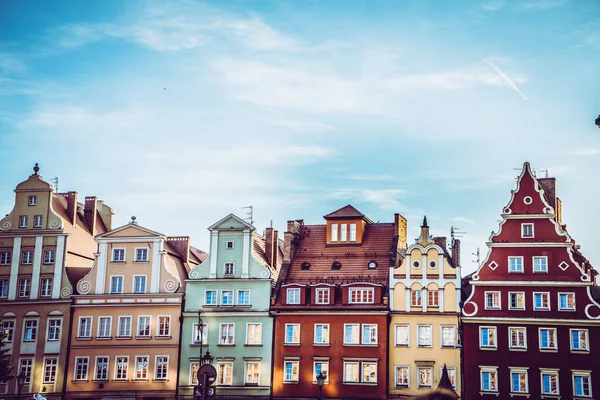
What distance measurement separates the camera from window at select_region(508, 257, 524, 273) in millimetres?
53594

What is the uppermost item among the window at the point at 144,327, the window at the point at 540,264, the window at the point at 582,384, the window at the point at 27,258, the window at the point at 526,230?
the window at the point at 526,230

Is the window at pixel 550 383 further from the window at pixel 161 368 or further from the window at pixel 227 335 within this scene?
the window at pixel 161 368

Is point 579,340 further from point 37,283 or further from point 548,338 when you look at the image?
point 37,283

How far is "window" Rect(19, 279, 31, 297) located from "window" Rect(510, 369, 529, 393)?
3545 cm

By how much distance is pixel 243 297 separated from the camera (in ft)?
192

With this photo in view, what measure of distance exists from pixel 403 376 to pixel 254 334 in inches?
432

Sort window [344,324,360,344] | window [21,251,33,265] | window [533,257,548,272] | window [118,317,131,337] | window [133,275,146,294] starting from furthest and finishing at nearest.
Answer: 1. window [21,251,33,265]
2. window [133,275,146,294]
3. window [118,317,131,337]
4. window [344,324,360,344]
5. window [533,257,548,272]

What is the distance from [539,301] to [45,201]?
37.3 m

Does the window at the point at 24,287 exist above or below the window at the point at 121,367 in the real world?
above

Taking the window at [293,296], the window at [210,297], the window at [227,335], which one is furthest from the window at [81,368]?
the window at [293,296]

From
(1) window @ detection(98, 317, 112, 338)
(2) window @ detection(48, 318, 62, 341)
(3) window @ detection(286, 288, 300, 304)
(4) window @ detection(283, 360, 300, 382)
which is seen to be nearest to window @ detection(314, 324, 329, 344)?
(4) window @ detection(283, 360, 300, 382)

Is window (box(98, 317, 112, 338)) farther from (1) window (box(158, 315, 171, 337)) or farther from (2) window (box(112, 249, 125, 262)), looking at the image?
(2) window (box(112, 249, 125, 262))

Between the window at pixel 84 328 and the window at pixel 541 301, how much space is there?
31810mm

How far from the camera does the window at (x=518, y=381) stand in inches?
2025
